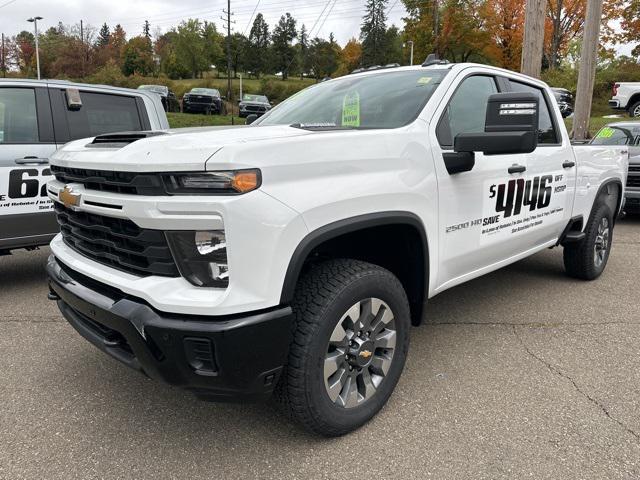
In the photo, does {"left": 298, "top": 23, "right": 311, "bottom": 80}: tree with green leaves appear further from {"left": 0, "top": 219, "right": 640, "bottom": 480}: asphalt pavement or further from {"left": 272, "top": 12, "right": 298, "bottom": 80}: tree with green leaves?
{"left": 0, "top": 219, "right": 640, "bottom": 480}: asphalt pavement

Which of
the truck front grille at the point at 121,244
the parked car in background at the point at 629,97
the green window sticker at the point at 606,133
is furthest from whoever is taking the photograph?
the parked car in background at the point at 629,97

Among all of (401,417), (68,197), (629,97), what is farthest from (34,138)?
(629,97)

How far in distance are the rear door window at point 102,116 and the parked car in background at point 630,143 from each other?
6.79 meters

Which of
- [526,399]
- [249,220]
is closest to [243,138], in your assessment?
[249,220]

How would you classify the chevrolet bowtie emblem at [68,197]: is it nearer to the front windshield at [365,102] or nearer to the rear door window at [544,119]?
the front windshield at [365,102]

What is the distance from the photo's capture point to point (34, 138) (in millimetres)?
4711

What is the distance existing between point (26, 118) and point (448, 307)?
4.14 m

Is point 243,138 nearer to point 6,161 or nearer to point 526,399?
point 526,399

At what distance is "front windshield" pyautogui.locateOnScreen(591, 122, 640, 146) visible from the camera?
30.0 feet

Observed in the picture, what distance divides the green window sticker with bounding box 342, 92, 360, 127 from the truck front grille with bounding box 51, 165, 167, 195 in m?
1.42

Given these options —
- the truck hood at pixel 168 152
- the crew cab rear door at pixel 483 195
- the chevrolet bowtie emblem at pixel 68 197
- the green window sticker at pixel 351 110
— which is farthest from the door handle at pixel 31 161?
the crew cab rear door at pixel 483 195

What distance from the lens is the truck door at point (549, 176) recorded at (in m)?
3.84

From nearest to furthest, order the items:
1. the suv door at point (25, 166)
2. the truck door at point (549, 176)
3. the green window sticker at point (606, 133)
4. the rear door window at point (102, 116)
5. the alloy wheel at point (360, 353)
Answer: the alloy wheel at point (360, 353) < the truck door at point (549, 176) < the suv door at point (25, 166) < the rear door window at point (102, 116) < the green window sticker at point (606, 133)

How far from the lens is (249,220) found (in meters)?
2.00
